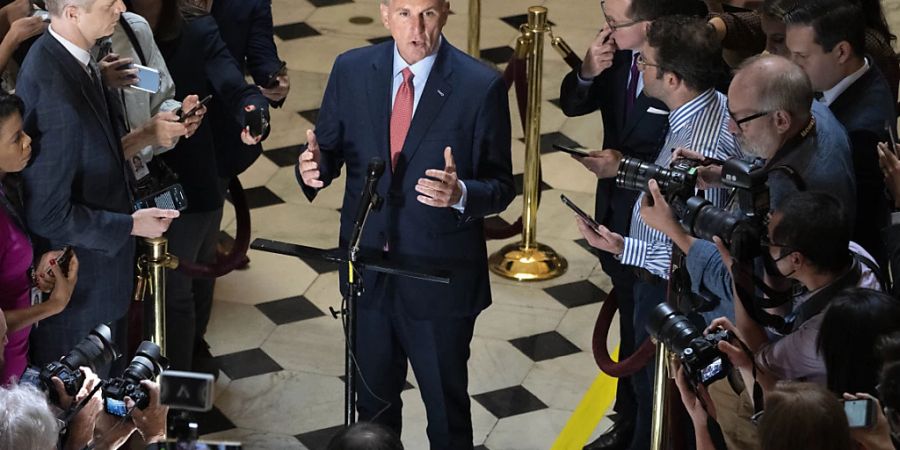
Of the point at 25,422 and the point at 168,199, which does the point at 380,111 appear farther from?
the point at 25,422

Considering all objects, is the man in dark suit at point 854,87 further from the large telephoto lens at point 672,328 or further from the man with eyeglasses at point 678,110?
the large telephoto lens at point 672,328

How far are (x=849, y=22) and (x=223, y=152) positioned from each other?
268 centimetres

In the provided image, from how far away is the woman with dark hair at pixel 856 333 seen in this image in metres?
4.15

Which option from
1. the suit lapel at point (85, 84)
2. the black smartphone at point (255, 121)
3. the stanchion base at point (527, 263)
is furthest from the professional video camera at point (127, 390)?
the stanchion base at point (527, 263)

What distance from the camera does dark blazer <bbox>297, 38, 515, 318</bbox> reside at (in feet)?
17.4

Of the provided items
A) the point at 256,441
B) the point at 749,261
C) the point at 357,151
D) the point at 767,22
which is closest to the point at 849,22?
the point at 767,22

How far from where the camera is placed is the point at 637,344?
230 inches

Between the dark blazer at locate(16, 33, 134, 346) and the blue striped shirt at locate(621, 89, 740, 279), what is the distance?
6.04 ft

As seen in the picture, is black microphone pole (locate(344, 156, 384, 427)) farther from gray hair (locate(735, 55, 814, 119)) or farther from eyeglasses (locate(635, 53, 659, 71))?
gray hair (locate(735, 55, 814, 119))

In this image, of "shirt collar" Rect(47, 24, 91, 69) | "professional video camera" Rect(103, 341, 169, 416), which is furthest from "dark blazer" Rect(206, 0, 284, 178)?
"professional video camera" Rect(103, 341, 169, 416)

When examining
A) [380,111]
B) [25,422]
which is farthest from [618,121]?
[25,422]

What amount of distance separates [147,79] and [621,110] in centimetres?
188

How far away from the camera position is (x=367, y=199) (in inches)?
200

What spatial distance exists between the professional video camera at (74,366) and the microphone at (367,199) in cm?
96
